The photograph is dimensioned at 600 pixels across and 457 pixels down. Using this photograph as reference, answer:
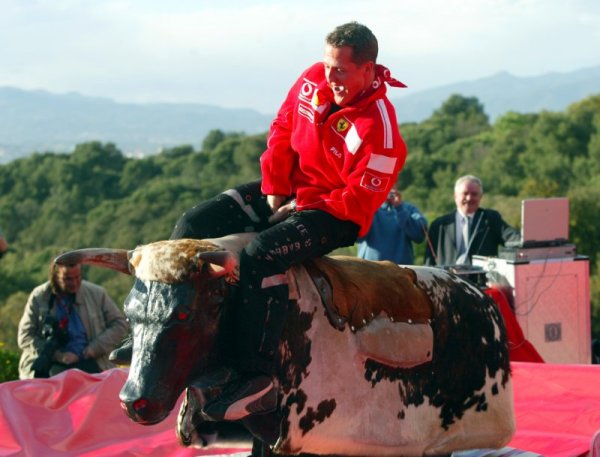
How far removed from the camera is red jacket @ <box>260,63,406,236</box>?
4.46 m

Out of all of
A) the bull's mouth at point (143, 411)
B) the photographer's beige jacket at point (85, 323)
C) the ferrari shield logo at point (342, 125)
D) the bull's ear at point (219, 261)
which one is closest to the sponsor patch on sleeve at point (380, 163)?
the ferrari shield logo at point (342, 125)

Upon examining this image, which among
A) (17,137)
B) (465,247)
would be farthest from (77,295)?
(17,137)

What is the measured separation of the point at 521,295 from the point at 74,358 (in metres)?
3.36

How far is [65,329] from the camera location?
7602mm

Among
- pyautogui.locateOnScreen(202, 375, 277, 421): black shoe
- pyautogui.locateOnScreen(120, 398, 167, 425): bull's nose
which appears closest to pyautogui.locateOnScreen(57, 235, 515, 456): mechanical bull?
pyautogui.locateOnScreen(120, 398, 167, 425): bull's nose

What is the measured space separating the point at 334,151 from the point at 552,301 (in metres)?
4.09

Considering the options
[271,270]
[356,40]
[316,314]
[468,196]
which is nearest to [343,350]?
[316,314]

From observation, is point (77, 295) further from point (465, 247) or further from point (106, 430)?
point (465, 247)

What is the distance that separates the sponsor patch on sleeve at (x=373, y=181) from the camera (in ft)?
14.5

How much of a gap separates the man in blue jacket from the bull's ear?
419 centimetres

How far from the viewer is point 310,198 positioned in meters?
4.62

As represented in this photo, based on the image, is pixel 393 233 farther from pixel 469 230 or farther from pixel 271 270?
pixel 271 270

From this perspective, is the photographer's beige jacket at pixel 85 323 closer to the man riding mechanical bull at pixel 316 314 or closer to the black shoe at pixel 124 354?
the man riding mechanical bull at pixel 316 314

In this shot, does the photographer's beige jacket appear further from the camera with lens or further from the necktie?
the necktie
